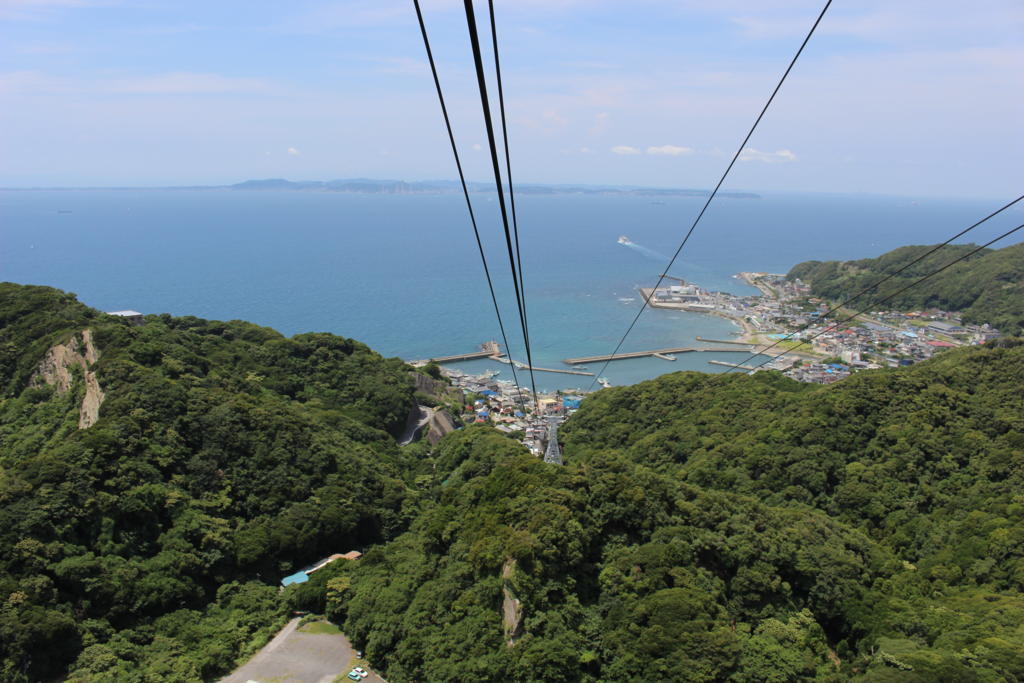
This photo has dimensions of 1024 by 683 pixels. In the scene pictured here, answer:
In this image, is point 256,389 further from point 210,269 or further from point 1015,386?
point 210,269

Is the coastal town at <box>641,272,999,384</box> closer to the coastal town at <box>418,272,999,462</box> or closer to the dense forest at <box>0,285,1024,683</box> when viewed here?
the coastal town at <box>418,272,999,462</box>

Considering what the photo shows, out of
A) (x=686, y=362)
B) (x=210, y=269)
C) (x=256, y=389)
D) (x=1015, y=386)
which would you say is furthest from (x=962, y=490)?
(x=210, y=269)

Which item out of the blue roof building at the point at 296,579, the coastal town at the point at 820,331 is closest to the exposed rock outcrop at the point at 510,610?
the blue roof building at the point at 296,579

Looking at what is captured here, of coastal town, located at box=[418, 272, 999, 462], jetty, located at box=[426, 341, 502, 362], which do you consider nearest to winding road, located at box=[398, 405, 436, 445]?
coastal town, located at box=[418, 272, 999, 462]

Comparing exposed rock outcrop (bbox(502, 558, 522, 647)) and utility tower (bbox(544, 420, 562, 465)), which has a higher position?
exposed rock outcrop (bbox(502, 558, 522, 647))

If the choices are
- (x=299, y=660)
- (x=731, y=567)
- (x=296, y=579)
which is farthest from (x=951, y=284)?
(x=299, y=660)

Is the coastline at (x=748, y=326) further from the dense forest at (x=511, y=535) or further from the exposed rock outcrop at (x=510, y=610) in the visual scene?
the exposed rock outcrop at (x=510, y=610)
